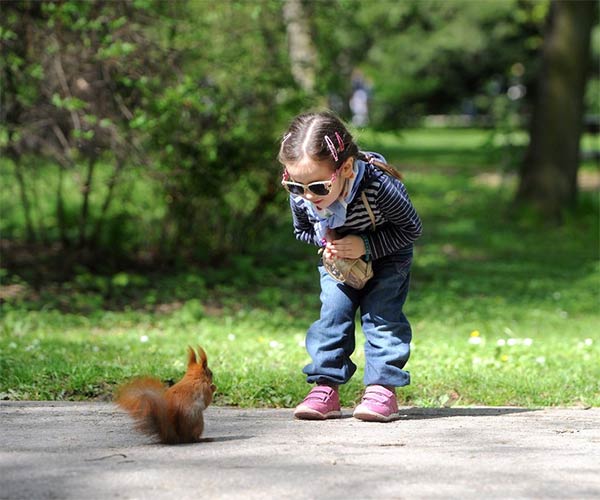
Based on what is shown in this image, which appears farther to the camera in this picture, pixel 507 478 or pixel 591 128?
pixel 591 128

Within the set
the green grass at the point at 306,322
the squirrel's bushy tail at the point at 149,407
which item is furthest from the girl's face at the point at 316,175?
the green grass at the point at 306,322

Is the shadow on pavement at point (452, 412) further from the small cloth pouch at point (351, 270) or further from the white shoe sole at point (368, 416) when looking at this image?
the small cloth pouch at point (351, 270)

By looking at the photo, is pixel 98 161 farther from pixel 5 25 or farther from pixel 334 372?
pixel 334 372

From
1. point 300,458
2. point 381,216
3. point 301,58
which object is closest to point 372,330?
point 381,216

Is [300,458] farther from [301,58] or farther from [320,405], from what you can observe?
[301,58]

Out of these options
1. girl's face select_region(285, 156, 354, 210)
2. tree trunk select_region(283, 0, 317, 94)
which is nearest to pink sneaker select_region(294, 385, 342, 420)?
girl's face select_region(285, 156, 354, 210)

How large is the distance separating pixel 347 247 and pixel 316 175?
0.39 meters

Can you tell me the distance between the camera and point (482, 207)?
18.0m

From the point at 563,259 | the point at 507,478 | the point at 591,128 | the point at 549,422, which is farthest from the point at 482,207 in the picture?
the point at 591,128

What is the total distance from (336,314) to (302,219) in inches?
19.0

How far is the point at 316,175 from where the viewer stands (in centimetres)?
478

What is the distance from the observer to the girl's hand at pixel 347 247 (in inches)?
196

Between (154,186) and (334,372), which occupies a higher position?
(154,186)

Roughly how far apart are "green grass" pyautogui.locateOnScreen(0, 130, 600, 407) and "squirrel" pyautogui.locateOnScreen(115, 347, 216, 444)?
4.29ft
